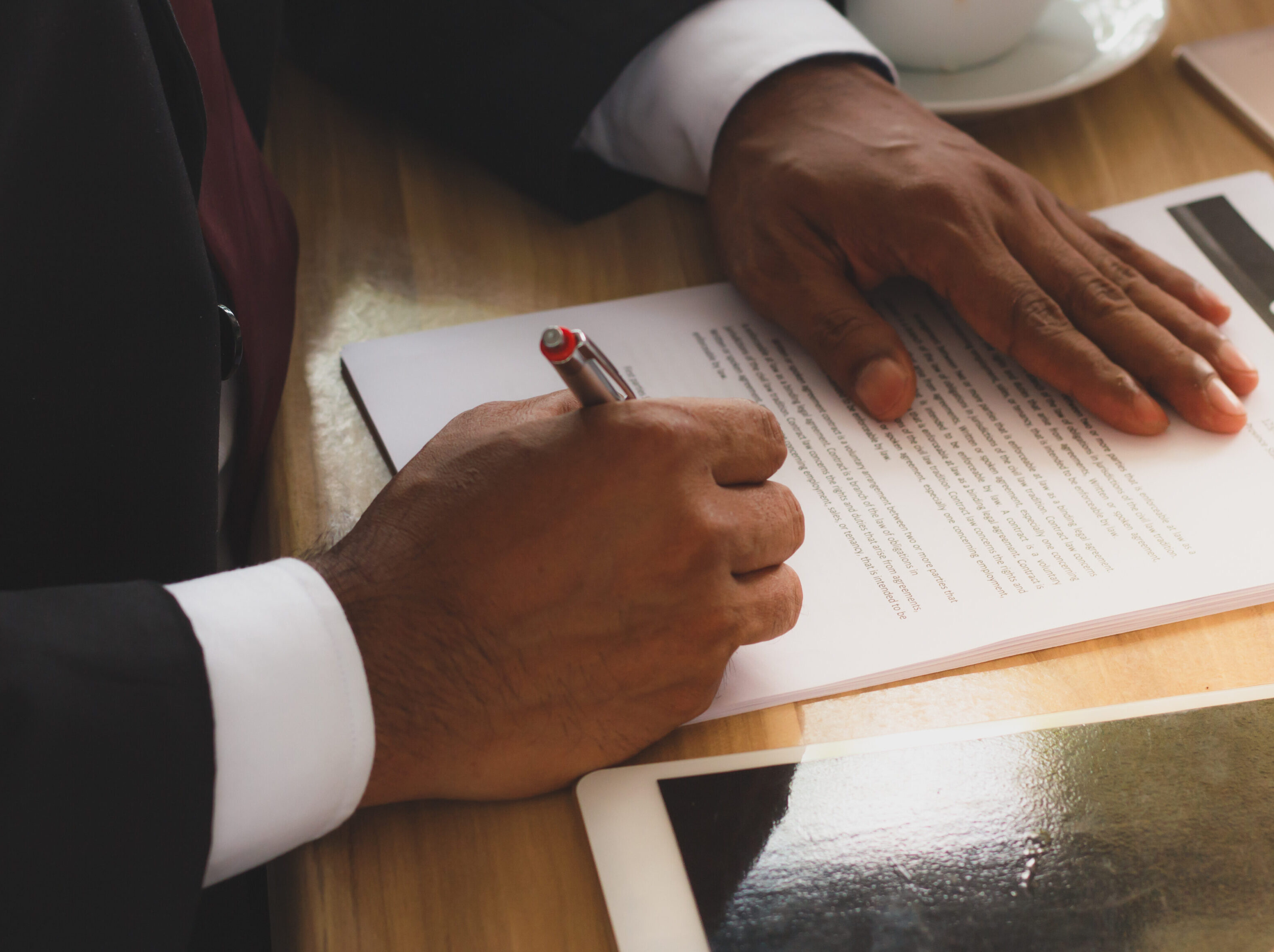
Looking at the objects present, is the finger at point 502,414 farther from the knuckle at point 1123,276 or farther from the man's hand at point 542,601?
the knuckle at point 1123,276

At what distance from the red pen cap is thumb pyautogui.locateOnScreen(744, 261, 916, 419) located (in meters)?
0.27

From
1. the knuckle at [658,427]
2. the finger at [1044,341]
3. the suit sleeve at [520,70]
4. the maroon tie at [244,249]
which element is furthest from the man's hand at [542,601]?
the suit sleeve at [520,70]

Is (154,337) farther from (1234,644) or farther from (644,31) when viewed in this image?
(1234,644)

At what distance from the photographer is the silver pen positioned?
42cm

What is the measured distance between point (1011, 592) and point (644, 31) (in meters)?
0.53

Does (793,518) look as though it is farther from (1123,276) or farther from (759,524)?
(1123,276)

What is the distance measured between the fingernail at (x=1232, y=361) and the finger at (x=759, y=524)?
1.08 feet

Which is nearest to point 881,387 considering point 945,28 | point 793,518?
point 793,518

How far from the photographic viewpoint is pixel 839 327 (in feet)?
2.22

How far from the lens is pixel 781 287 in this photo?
705mm

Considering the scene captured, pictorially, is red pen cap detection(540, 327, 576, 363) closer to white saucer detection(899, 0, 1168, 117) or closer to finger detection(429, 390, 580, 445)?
finger detection(429, 390, 580, 445)

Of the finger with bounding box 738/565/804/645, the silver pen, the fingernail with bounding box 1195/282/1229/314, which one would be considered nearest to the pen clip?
the silver pen

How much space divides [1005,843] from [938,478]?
0.23 m

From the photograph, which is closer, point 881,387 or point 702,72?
point 881,387
